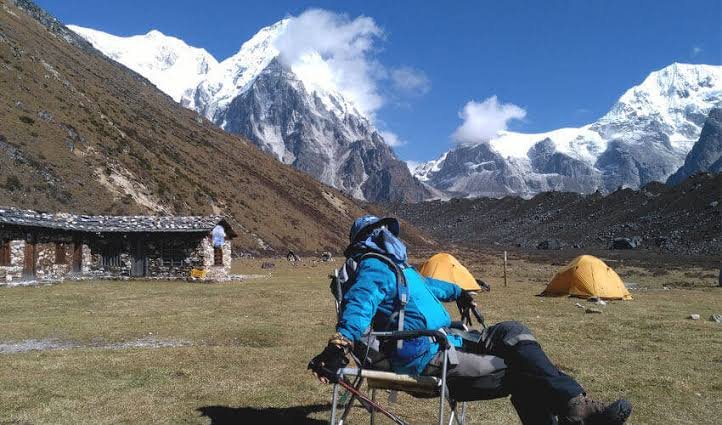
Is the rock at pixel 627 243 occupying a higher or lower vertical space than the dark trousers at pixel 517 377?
higher

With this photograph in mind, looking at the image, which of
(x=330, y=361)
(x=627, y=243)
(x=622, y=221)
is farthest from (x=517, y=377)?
(x=622, y=221)

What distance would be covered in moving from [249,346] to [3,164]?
4765 centimetres

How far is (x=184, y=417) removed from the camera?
713cm

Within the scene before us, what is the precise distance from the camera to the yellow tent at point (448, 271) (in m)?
26.3

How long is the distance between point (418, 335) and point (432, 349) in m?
0.35

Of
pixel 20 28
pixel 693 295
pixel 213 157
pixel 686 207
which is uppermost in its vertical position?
pixel 20 28

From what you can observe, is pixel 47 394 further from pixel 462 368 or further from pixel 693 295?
pixel 693 295

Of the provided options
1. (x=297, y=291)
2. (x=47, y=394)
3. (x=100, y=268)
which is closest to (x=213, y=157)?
(x=100, y=268)

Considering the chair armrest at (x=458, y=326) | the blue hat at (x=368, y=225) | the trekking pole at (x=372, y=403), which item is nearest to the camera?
the trekking pole at (x=372, y=403)

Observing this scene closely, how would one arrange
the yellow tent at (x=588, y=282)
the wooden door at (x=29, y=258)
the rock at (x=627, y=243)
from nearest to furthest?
1. the yellow tent at (x=588, y=282)
2. the wooden door at (x=29, y=258)
3. the rock at (x=627, y=243)

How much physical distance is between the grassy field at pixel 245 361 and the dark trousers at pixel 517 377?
2.35 metres

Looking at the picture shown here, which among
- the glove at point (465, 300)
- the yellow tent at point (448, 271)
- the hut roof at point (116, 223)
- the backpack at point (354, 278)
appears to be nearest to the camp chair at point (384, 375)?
the backpack at point (354, 278)

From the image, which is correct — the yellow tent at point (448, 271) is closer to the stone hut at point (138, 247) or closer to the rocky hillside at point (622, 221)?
the stone hut at point (138, 247)

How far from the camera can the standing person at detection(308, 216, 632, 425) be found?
15.3ft
